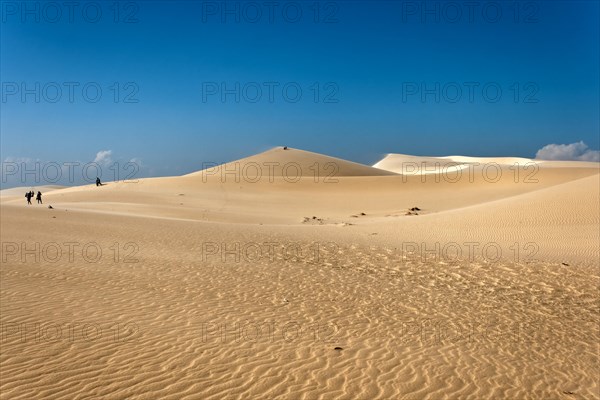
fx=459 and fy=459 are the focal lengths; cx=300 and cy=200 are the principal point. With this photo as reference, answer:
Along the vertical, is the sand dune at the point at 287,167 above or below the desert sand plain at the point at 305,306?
above

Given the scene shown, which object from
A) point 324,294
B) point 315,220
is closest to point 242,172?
point 315,220

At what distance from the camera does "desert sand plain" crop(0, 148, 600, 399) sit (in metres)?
7.05

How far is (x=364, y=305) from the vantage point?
450 inches

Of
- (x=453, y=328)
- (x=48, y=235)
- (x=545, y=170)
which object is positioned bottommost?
(x=453, y=328)

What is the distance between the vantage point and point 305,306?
1116 cm

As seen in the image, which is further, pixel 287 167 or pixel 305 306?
pixel 287 167

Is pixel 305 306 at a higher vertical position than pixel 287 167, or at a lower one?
lower

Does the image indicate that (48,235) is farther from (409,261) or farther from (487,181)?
(487,181)

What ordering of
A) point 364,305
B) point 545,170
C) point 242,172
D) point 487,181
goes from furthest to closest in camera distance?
point 242,172 < point 545,170 < point 487,181 < point 364,305

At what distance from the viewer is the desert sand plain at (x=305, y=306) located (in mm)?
7051

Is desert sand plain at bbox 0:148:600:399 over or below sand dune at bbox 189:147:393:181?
below

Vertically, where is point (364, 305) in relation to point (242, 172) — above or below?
below

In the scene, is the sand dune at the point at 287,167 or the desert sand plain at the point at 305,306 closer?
the desert sand plain at the point at 305,306

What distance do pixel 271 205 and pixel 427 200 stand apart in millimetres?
15733
